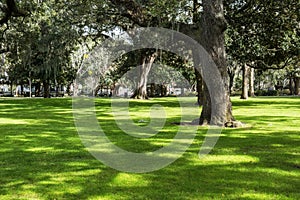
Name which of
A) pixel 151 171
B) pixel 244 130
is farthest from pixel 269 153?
pixel 244 130

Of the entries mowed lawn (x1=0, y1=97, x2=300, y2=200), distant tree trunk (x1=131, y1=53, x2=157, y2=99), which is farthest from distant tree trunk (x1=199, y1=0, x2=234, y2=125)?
distant tree trunk (x1=131, y1=53, x2=157, y2=99)

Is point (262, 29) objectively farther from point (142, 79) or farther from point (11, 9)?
point (142, 79)

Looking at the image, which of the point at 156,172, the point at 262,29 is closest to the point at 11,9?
the point at 156,172

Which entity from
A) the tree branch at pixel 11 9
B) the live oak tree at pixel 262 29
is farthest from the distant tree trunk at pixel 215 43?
the live oak tree at pixel 262 29

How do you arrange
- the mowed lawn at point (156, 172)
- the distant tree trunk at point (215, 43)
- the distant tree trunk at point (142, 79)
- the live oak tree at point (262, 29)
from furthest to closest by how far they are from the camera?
the distant tree trunk at point (142, 79)
the live oak tree at point (262, 29)
the distant tree trunk at point (215, 43)
the mowed lawn at point (156, 172)

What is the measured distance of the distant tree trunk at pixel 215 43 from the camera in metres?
10.5

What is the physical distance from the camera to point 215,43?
10.7 m

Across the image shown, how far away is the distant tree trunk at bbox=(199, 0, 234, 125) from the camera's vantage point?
1055cm

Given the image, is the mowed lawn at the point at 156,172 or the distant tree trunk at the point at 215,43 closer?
the mowed lawn at the point at 156,172

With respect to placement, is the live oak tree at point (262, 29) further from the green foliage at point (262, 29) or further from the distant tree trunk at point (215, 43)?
the distant tree trunk at point (215, 43)

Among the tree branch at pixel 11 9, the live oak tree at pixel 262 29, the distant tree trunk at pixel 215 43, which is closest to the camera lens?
the distant tree trunk at pixel 215 43

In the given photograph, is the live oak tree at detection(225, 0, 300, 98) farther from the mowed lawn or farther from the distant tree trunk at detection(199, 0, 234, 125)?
the mowed lawn

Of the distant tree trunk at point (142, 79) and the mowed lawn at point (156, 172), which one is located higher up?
the distant tree trunk at point (142, 79)

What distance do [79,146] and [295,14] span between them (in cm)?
1315
